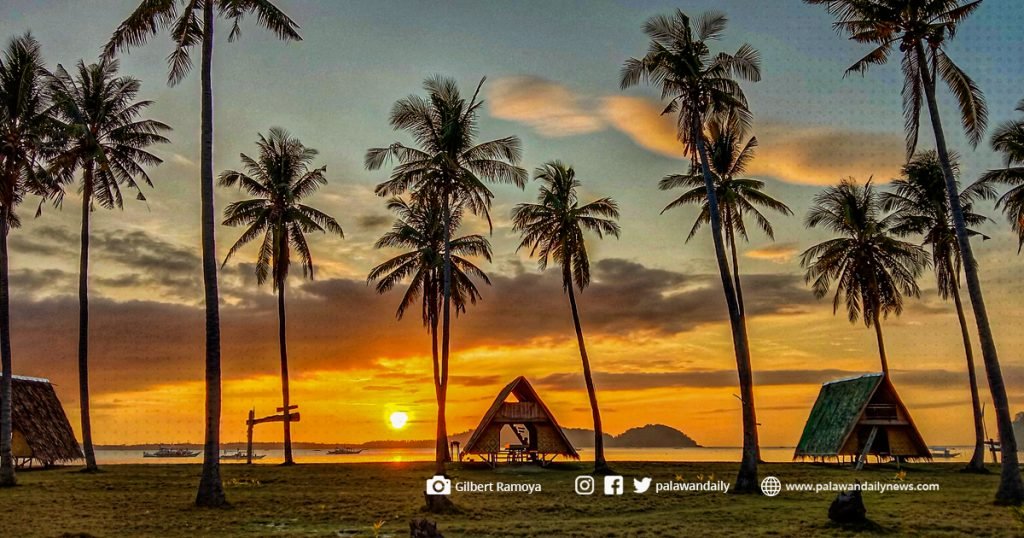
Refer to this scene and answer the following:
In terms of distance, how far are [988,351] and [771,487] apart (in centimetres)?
789

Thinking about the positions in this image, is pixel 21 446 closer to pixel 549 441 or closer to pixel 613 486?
pixel 549 441

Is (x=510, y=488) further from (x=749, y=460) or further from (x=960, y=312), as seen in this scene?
(x=960, y=312)

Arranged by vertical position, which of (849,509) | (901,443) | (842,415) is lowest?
(901,443)

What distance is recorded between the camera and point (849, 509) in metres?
17.0

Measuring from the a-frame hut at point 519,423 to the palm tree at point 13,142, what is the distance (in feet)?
63.3

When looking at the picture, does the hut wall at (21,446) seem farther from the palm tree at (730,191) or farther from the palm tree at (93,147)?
the palm tree at (730,191)

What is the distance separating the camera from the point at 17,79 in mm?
27031

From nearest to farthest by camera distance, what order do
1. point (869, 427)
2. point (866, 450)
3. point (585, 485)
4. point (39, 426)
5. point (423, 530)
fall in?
point (423, 530) < point (585, 485) < point (39, 426) < point (866, 450) < point (869, 427)

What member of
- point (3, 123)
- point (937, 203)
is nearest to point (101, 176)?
point (3, 123)

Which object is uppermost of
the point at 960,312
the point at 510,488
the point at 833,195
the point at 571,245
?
the point at 833,195

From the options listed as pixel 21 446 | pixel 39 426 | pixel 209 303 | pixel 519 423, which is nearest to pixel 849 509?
pixel 209 303

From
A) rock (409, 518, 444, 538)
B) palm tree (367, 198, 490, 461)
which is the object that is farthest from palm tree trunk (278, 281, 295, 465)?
rock (409, 518, 444, 538)

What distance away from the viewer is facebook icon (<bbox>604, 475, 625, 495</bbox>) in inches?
1030

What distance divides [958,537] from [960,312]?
24.5 metres
